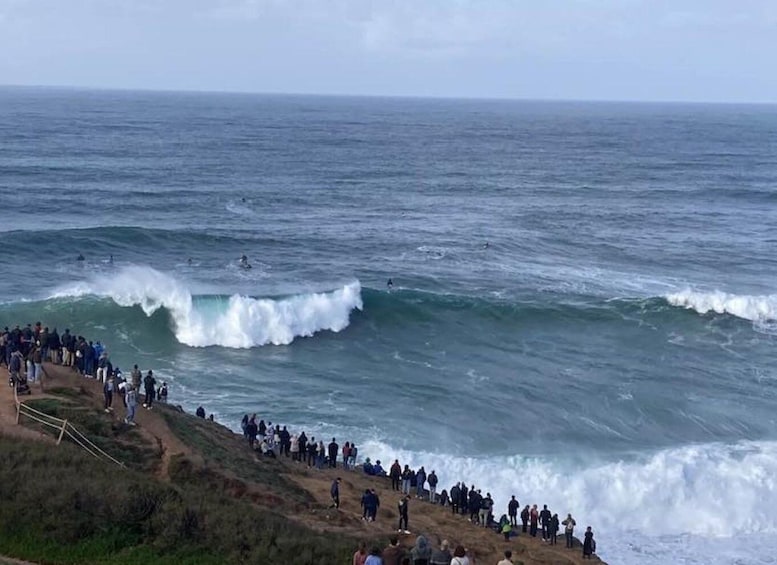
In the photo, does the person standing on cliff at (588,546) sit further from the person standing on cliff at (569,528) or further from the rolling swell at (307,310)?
the rolling swell at (307,310)

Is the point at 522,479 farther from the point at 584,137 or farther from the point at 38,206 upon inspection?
the point at 584,137

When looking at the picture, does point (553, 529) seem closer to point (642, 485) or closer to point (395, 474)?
point (395, 474)

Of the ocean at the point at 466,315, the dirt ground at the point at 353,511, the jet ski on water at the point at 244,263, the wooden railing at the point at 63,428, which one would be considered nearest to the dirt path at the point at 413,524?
the dirt ground at the point at 353,511

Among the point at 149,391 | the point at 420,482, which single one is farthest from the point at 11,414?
the point at 420,482

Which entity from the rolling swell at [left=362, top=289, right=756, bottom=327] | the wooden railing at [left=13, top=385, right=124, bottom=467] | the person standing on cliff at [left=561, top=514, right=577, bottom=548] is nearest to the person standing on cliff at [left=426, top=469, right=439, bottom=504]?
the person standing on cliff at [left=561, top=514, right=577, bottom=548]

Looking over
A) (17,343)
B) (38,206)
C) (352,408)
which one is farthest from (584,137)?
(17,343)
